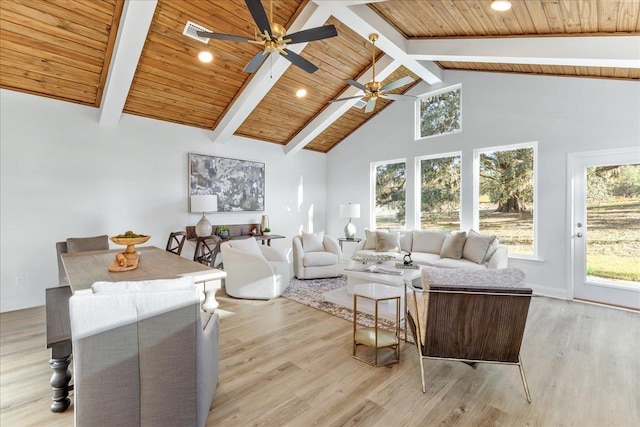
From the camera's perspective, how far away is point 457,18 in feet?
11.2

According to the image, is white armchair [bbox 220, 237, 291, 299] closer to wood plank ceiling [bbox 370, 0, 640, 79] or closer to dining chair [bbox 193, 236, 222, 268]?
dining chair [bbox 193, 236, 222, 268]

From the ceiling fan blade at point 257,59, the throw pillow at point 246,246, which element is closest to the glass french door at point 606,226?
the ceiling fan blade at point 257,59

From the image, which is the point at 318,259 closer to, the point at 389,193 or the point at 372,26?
the point at 389,193

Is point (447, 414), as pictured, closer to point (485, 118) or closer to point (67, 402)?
point (67, 402)

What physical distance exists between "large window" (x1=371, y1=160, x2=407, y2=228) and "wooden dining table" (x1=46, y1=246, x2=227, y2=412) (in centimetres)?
462

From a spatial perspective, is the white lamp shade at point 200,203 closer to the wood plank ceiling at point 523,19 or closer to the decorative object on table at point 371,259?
the decorative object on table at point 371,259

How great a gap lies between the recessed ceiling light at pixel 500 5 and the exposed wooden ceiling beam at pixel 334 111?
174 cm

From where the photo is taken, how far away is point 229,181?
567 centimetres

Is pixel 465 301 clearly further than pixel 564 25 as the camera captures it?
No

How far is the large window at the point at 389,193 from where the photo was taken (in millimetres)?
6245

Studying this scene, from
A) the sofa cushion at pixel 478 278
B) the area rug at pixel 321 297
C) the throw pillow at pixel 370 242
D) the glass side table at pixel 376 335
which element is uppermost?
the sofa cushion at pixel 478 278

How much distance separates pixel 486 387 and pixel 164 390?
6.96ft

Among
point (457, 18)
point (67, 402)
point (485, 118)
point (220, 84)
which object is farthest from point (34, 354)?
point (485, 118)

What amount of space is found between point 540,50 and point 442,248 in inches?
116
